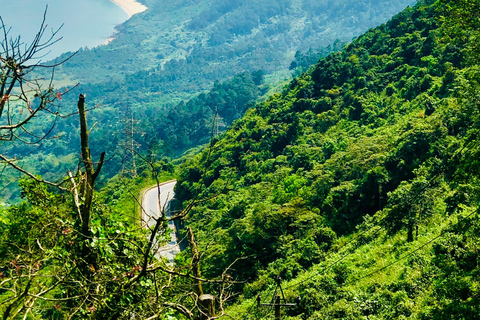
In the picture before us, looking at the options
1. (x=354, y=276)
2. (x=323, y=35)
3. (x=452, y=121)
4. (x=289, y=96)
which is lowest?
(x=354, y=276)

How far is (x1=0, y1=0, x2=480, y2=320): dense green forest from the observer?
4164mm

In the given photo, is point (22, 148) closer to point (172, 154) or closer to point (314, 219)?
point (172, 154)

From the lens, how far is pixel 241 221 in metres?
21.7

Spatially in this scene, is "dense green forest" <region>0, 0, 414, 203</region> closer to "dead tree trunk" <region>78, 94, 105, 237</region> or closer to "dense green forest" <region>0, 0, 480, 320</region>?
"dense green forest" <region>0, 0, 480, 320</region>

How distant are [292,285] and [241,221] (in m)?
6.50

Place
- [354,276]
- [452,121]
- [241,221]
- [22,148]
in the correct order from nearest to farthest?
[354,276], [452,121], [241,221], [22,148]

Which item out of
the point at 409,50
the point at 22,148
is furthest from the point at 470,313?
the point at 22,148

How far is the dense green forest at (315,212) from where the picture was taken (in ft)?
13.7

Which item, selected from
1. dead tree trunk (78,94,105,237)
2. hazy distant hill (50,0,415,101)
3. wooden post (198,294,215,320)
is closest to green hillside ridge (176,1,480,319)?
wooden post (198,294,215,320)

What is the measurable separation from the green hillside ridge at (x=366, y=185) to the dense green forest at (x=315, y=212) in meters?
0.08

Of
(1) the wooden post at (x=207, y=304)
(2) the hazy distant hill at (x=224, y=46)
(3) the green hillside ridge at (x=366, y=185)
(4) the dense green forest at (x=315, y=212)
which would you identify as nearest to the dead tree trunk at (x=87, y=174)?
(4) the dense green forest at (x=315, y=212)

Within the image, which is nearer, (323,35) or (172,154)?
(172,154)

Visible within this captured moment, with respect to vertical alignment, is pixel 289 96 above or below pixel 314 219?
above

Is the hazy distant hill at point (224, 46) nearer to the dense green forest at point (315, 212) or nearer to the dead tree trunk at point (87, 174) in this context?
the dense green forest at point (315, 212)
